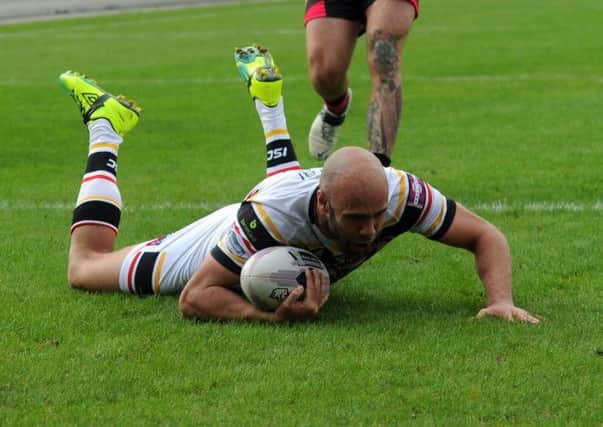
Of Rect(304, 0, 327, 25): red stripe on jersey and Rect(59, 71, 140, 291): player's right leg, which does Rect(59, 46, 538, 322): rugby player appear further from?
Rect(304, 0, 327, 25): red stripe on jersey

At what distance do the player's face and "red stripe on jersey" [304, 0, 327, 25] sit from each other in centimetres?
298

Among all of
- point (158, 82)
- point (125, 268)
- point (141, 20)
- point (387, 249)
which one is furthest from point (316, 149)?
point (141, 20)

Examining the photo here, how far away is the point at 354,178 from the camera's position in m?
5.21

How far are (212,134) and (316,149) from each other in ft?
10.5

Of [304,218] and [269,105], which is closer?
[304,218]

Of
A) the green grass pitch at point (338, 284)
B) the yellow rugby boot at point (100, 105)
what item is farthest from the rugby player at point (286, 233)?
the yellow rugby boot at point (100, 105)

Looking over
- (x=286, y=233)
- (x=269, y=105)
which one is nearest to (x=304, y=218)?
(x=286, y=233)

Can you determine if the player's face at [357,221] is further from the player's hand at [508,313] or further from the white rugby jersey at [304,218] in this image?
the player's hand at [508,313]

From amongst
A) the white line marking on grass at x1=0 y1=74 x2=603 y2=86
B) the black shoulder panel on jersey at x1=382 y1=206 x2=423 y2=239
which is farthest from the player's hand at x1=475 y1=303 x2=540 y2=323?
the white line marking on grass at x1=0 y1=74 x2=603 y2=86

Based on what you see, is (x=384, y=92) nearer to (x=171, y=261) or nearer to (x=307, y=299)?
(x=171, y=261)

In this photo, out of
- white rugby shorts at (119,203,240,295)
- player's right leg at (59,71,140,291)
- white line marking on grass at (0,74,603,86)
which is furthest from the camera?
white line marking on grass at (0,74,603,86)

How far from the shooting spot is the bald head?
519 cm

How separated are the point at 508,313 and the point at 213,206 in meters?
3.48

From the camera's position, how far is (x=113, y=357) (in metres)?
5.25
